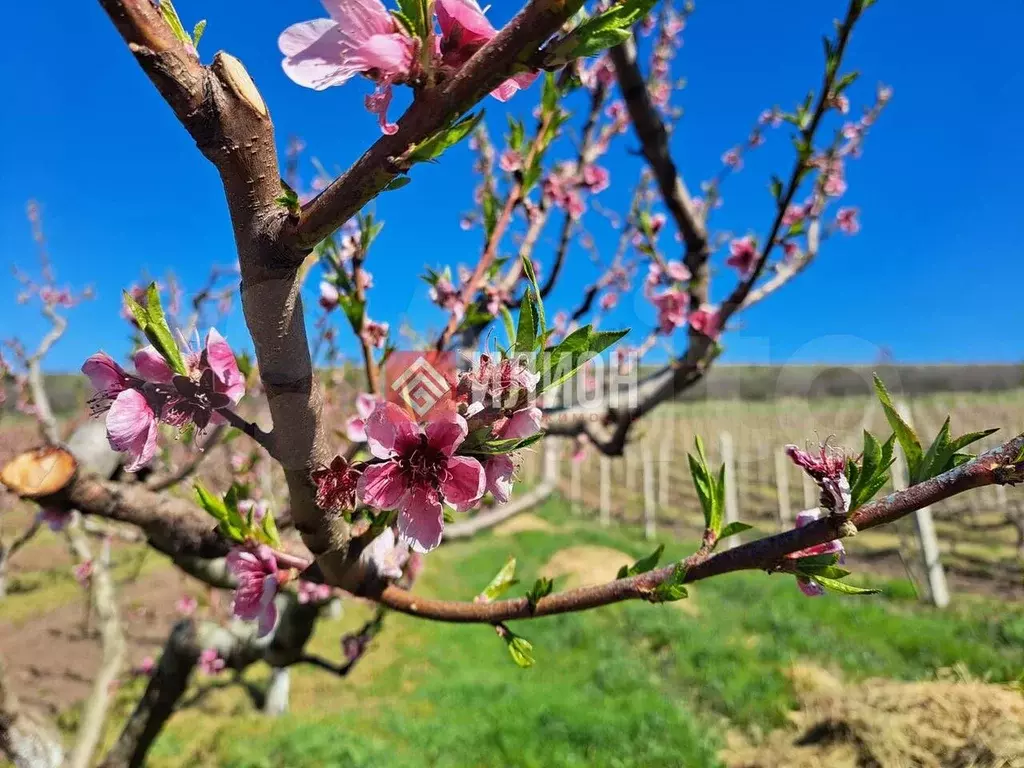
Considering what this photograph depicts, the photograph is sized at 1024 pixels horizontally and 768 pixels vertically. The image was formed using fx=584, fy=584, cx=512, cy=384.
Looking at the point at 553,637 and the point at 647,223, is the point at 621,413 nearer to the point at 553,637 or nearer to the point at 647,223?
the point at 647,223

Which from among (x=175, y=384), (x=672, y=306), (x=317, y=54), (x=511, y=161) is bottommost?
(x=175, y=384)

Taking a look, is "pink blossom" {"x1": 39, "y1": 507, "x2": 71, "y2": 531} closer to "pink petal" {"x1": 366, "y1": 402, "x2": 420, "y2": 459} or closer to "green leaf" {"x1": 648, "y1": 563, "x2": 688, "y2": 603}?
"pink petal" {"x1": 366, "y1": 402, "x2": 420, "y2": 459}

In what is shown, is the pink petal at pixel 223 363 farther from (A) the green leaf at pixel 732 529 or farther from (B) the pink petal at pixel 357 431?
(A) the green leaf at pixel 732 529

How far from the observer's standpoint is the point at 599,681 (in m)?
6.16

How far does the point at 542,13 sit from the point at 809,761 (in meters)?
3.16

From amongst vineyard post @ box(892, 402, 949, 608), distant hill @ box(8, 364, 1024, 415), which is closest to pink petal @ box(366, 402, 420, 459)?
vineyard post @ box(892, 402, 949, 608)

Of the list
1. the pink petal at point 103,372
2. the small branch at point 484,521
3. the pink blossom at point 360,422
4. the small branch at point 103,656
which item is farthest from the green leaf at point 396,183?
the small branch at point 103,656

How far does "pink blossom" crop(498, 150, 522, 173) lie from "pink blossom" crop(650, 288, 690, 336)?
109 cm

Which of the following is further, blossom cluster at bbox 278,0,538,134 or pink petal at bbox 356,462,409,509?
pink petal at bbox 356,462,409,509

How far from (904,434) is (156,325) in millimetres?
974

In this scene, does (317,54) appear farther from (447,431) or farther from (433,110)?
(447,431)

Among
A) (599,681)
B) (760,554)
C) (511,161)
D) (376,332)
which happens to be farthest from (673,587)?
(599,681)

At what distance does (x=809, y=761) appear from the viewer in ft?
8.45

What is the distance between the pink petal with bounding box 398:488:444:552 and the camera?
2.38 feet
